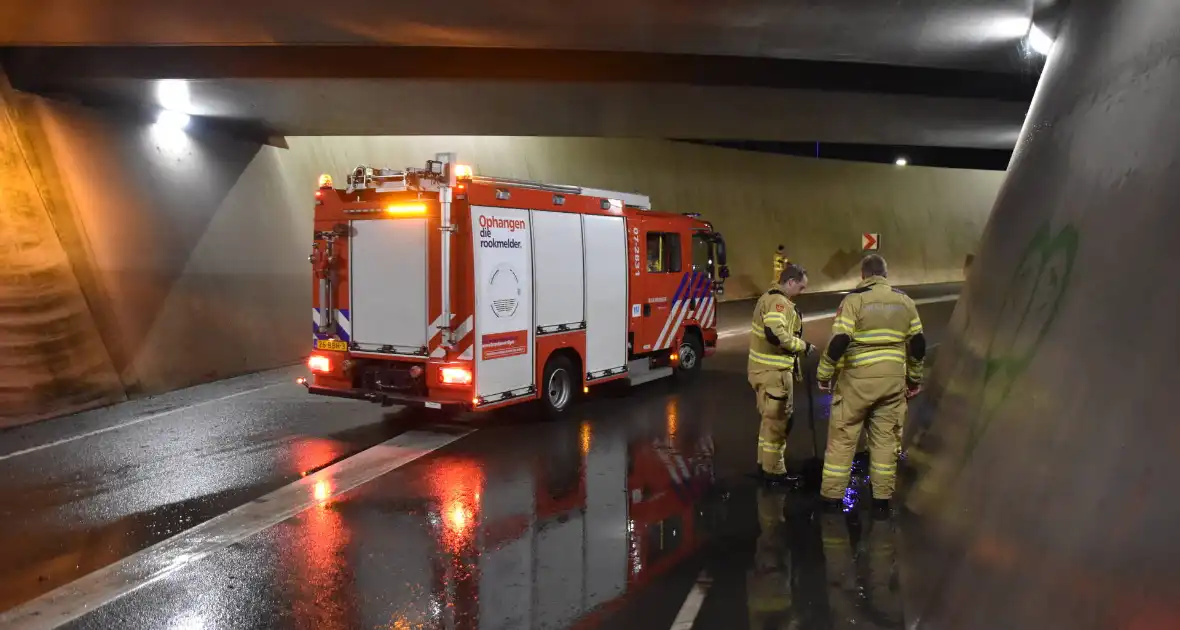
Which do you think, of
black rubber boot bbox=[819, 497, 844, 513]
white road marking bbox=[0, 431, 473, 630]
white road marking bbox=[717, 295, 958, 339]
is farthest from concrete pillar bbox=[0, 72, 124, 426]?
white road marking bbox=[717, 295, 958, 339]

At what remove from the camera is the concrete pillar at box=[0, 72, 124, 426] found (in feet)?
32.0

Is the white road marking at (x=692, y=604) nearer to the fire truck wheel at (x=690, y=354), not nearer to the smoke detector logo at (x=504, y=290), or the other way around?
the smoke detector logo at (x=504, y=290)

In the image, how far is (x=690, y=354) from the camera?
12.8 meters

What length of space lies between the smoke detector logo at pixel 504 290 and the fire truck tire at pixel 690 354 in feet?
14.3

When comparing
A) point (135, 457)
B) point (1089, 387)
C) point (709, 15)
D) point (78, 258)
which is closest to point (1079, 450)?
point (1089, 387)

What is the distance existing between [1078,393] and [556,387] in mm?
6803

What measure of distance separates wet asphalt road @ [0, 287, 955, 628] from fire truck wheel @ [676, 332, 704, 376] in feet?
9.59

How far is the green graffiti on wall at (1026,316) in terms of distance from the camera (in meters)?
4.04

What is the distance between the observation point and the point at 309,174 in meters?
16.5

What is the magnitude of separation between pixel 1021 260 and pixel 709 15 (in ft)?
16.5

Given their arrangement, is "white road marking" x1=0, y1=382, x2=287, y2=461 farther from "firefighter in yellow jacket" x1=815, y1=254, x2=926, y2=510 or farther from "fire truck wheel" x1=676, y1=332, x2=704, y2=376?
"firefighter in yellow jacket" x1=815, y1=254, x2=926, y2=510

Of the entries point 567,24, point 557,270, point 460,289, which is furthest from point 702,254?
point 460,289

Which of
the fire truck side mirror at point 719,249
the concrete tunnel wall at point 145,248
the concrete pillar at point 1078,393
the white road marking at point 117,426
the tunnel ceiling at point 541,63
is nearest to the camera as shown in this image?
the concrete pillar at point 1078,393

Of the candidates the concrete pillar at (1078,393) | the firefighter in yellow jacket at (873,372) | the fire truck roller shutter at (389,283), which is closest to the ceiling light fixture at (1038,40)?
the concrete pillar at (1078,393)
